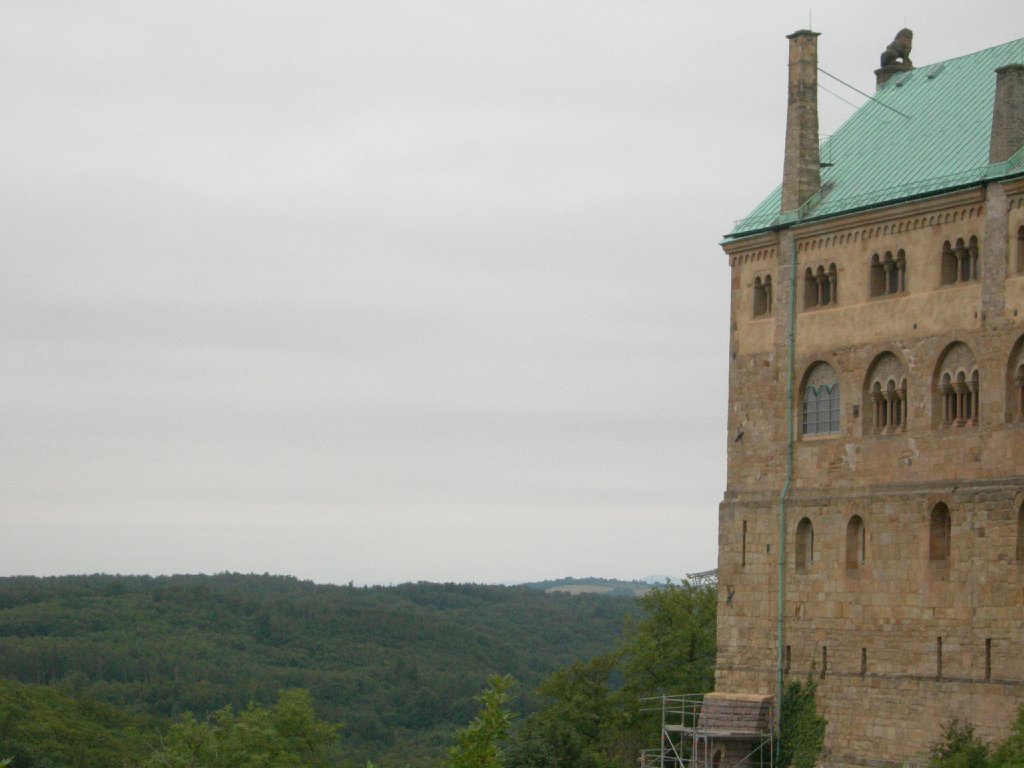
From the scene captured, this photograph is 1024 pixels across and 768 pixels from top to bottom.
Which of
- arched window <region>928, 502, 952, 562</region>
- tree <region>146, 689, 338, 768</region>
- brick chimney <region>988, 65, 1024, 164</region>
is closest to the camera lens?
brick chimney <region>988, 65, 1024, 164</region>

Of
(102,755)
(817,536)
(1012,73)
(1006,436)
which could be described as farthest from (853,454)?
(102,755)

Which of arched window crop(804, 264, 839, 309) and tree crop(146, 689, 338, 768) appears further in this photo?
tree crop(146, 689, 338, 768)

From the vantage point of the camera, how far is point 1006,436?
57000mm

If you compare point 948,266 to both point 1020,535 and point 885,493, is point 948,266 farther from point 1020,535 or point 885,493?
point 1020,535

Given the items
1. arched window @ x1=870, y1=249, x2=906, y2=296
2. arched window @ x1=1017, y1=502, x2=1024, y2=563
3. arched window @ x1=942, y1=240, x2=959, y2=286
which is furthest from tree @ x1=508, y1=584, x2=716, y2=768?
arched window @ x1=942, y1=240, x2=959, y2=286

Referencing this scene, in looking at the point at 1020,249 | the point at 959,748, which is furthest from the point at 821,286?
the point at 959,748

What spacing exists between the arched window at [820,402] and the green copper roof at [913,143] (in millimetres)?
5309

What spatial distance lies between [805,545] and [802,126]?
14518mm

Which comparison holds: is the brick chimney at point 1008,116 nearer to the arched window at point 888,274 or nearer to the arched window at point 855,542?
the arched window at point 888,274

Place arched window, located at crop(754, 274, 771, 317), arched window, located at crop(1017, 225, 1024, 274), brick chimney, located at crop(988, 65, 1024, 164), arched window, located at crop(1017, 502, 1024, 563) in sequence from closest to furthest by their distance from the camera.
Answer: arched window, located at crop(1017, 502, 1024, 563), arched window, located at crop(1017, 225, 1024, 274), brick chimney, located at crop(988, 65, 1024, 164), arched window, located at crop(754, 274, 771, 317)

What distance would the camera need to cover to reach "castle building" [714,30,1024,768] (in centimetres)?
5738

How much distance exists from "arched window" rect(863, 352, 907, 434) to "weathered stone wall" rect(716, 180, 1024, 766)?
0.36 ft

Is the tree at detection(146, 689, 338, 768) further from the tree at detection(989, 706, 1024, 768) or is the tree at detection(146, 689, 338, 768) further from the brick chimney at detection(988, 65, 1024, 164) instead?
the brick chimney at detection(988, 65, 1024, 164)

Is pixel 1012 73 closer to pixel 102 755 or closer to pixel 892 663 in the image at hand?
pixel 892 663
